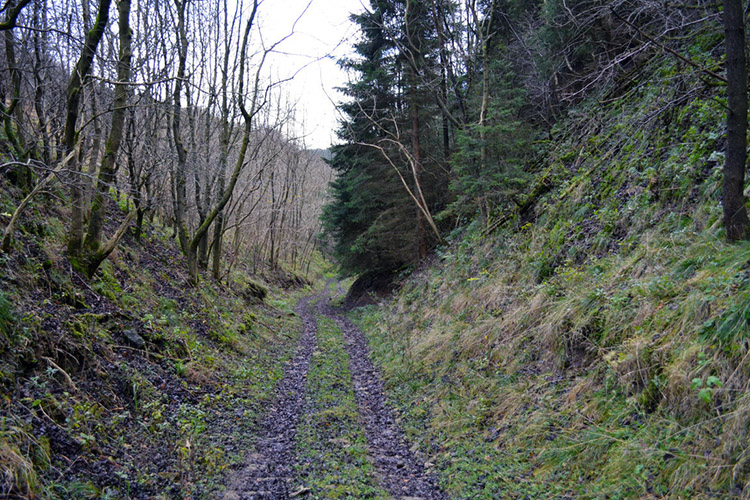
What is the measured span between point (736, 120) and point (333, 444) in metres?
6.57

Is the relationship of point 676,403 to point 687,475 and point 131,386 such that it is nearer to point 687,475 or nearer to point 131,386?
point 687,475

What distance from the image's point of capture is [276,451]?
5.66m

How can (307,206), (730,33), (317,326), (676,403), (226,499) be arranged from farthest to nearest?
1. (307,206)
2. (317,326)
3. (730,33)
4. (226,499)
5. (676,403)

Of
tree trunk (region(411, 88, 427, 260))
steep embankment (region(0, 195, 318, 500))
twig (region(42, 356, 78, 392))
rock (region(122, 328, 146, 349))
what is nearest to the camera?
steep embankment (region(0, 195, 318, 500))

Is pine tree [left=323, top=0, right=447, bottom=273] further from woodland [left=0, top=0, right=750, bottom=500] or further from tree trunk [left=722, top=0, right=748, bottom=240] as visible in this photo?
tree trunk [left=722, top=0, right=748, bottom=240]

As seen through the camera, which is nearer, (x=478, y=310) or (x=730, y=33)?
(x=730, y=33)

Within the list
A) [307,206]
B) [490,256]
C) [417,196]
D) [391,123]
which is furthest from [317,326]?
[307,206]

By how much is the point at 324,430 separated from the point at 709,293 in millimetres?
5249

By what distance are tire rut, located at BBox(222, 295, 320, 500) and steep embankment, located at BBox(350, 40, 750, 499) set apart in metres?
1.85

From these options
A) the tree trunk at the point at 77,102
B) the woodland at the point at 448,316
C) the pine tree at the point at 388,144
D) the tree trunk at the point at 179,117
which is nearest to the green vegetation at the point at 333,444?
the woodland at the point at 448,316

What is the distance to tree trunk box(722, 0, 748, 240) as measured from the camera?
194 inches

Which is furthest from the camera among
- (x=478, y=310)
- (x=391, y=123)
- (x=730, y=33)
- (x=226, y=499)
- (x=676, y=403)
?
(x=391, y=123)

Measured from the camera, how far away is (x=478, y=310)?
9289 mm

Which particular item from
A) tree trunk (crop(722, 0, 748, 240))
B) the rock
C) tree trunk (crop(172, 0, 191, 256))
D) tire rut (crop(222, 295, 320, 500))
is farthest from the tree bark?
tree trunk (crop(722, 0, 748, 240))
